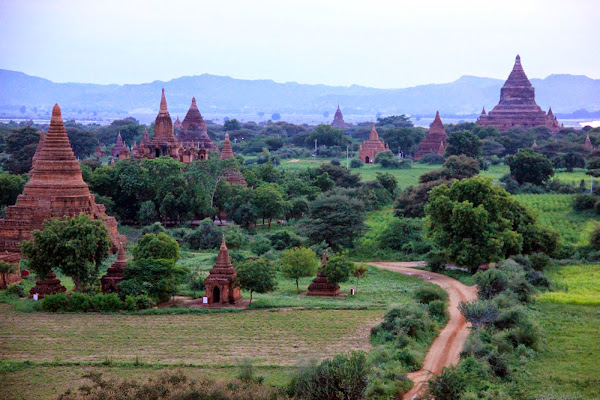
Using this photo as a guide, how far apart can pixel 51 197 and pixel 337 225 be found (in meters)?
14.3

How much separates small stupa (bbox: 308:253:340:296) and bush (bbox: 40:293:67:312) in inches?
376

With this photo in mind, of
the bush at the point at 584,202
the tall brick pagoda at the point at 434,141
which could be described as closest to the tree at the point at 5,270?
the bush at the point at 584,202

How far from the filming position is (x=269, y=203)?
2062 inches

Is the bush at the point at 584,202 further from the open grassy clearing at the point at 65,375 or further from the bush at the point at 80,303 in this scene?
the open grassy clearing at the point at 65,375

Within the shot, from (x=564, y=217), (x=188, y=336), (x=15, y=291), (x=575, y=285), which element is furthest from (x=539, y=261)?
(x=15, y=291)

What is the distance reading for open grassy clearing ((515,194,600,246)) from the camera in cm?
4731

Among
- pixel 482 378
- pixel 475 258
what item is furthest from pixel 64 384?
pixel 475 258

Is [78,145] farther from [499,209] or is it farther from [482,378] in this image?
[482,378]

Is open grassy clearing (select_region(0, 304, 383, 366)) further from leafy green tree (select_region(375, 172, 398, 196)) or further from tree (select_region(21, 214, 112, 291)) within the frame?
leafy green tree (select_region(375, 172, 398, 196))

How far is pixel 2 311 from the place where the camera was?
31.6 m

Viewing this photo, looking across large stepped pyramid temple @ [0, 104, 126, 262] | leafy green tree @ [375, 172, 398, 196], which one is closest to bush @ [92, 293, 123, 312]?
large stepped pyramid temple @ [0, 104, 126, 262]

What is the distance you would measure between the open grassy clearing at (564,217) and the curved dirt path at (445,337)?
8207 mm

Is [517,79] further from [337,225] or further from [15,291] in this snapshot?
[15,291]

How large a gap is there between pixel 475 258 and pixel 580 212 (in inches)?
686
